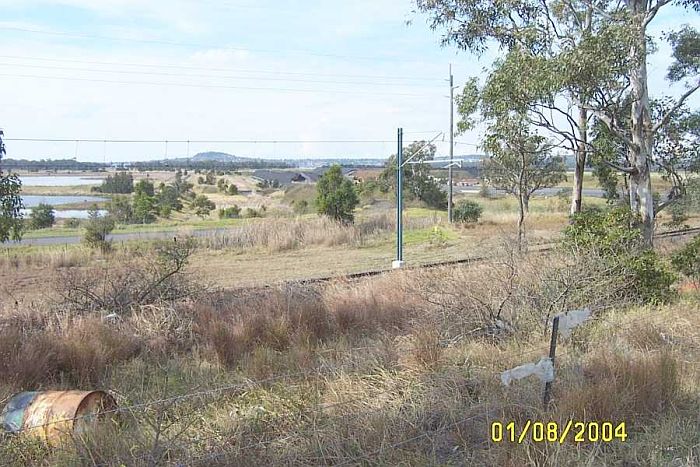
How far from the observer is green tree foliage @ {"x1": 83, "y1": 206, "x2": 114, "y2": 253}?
887 inches

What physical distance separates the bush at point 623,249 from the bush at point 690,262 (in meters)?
1.76

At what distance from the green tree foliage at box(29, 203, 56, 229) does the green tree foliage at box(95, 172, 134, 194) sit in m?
2.77

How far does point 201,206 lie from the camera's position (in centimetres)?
4119

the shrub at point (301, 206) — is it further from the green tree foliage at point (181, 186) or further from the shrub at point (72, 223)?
the shrub at point (72, 223)

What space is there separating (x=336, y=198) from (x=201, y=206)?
13.2 m

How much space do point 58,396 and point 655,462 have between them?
455 centimetres

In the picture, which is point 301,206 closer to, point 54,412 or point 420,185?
point 420,185

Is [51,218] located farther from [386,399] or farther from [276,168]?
[386,399]

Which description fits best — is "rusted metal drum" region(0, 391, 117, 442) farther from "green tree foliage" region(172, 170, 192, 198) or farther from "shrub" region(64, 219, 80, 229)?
"green tree foliage" region(172, 170, 192, 198)

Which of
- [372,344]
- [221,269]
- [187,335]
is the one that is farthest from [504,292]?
[221,269]

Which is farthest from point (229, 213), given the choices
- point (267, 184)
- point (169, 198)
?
point (267, 184)

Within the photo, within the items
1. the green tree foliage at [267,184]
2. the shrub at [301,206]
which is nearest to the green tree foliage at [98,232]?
the shrub at [301,206]

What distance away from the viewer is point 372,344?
805cm

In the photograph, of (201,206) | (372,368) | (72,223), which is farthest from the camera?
(201,206)
